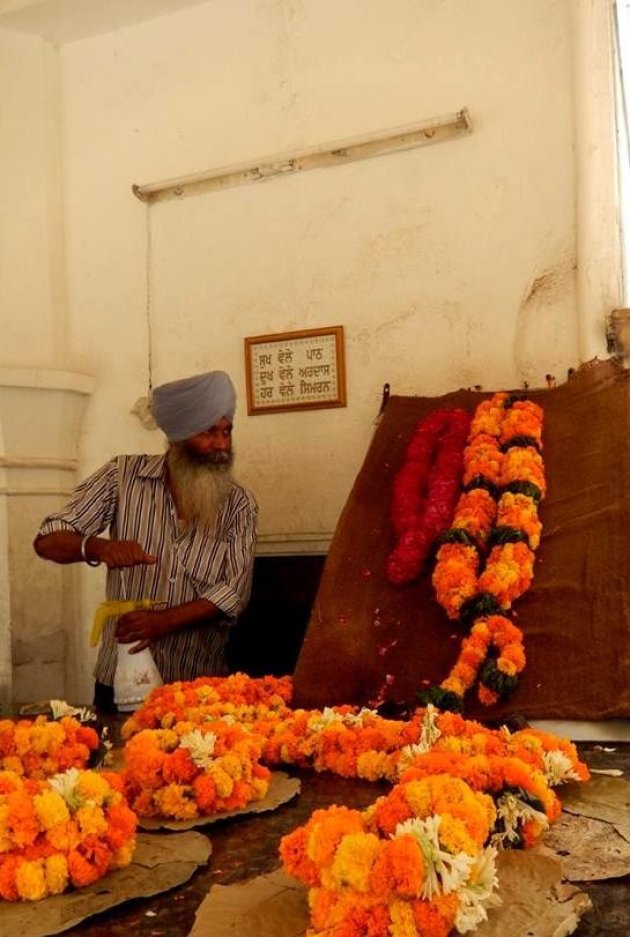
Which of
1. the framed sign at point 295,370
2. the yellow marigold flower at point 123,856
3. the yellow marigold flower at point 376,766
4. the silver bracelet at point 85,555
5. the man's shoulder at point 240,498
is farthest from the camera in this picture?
the framed sign at point 295,370

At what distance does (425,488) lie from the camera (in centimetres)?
337

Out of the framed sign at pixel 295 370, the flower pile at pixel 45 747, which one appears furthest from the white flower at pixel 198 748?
the framed sign at pixel 295 370

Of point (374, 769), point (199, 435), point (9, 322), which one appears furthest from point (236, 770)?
point (9, 322)

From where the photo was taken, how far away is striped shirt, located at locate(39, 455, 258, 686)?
3688 mm

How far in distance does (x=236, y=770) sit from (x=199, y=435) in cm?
200

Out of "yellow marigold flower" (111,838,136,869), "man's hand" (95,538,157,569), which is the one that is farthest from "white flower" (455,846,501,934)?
"man's hand" (95,538,157,569)

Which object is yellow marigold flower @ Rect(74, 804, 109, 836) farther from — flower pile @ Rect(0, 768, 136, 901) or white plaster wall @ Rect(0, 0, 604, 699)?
white plaster wall @ Rect(0, 0, 604, 699)

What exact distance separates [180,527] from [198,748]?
1.97m

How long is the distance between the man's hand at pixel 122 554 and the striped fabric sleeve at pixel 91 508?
0.31m

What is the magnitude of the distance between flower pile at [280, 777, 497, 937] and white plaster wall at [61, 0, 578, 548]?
9.29ft

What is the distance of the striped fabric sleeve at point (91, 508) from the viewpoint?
3.73 metres

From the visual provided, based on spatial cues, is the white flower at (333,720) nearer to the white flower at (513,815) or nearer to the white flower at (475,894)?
the white flower at (513,815)

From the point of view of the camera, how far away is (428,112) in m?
4.11

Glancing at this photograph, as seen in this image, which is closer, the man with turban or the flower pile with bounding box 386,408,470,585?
the flower pile with bounding box 386,408,470,585
